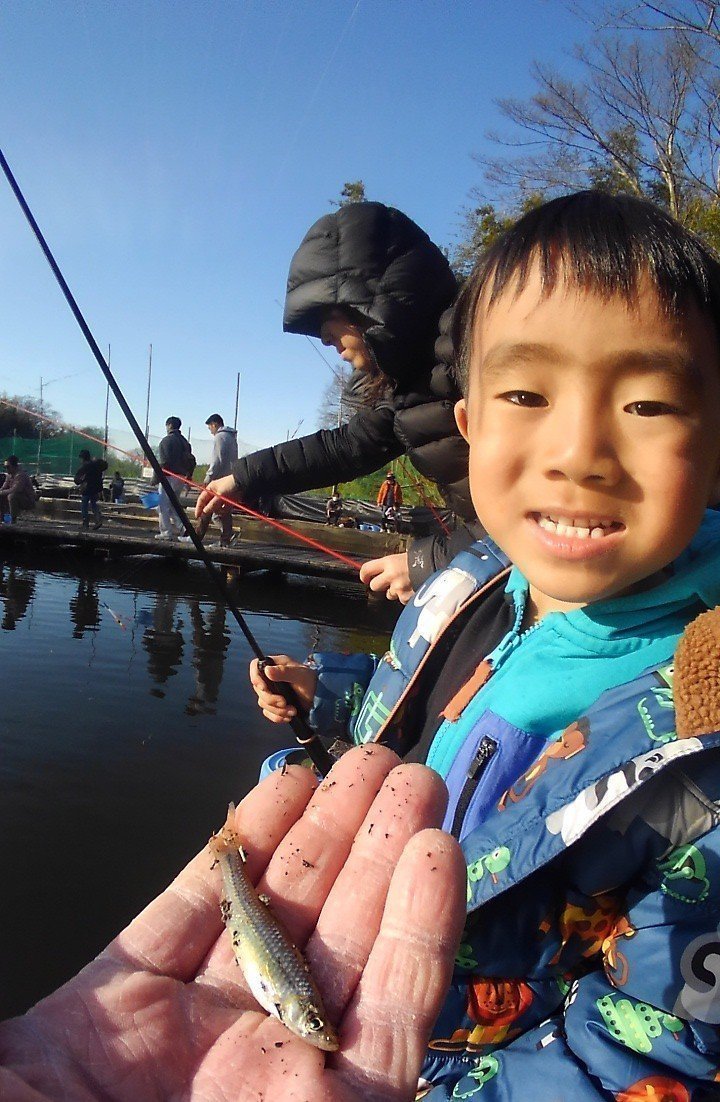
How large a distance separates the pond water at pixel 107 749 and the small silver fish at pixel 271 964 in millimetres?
2597

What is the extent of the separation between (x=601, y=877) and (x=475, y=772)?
0.35 m

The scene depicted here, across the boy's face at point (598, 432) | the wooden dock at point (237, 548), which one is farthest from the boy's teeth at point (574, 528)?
the wooden dock at point (237, 548)

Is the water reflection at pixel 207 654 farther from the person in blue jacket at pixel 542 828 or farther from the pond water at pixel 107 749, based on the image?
the person in blue jacket at pixel 542 828

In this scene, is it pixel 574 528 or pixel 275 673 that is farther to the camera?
pixel 275 673

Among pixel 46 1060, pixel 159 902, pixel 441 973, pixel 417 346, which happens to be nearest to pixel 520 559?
pixel 441 973

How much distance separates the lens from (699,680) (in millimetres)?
1206

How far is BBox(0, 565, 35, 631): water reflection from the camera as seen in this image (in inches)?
388

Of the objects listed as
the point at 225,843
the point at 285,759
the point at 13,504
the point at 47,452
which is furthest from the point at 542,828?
the point at 47,452

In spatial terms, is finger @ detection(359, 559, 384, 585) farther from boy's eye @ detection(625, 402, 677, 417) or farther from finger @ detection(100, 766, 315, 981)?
boy's eye @ detection(625, 402, 677, 417)

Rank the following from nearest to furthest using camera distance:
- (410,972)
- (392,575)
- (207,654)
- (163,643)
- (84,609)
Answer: (410,972) < (392,575) < (207,654) < (163,643) < (84,609)

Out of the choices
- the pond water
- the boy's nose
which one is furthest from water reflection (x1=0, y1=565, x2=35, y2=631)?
the boy's nose

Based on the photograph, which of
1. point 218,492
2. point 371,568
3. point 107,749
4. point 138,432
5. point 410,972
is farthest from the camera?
point 107,749

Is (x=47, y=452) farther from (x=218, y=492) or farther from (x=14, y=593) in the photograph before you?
(x=218, y=492)

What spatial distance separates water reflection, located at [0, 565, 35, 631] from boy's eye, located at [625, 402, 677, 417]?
953 centimetres
